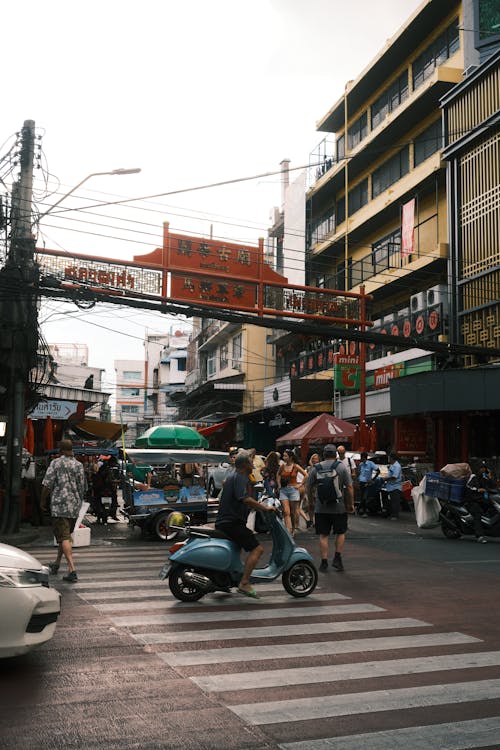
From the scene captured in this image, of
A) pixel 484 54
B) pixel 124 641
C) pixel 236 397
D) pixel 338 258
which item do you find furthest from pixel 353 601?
pixel 236 397

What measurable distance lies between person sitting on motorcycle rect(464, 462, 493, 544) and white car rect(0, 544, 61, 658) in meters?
Result: 11.6

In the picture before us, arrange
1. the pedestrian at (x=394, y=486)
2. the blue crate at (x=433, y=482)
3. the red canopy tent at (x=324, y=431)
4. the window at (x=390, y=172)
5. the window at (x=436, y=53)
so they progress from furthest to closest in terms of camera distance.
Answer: the window at (x=390, y=172), the window at (x=436, y=53), the red canopy tent at (x=324, y=431), the pedestrian at (x=394, y=486), the blue crate at (x=433, y=482)

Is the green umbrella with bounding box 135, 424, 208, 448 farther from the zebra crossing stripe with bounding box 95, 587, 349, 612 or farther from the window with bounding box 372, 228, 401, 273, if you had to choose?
the window with bounding box 372, 228, 401, 273

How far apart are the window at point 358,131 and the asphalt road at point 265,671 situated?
33.0 meters

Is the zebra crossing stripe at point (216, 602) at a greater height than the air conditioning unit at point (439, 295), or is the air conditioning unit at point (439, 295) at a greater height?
the air conditioning unit at point (439, 295)

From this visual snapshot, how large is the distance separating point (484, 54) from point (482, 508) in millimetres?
18965

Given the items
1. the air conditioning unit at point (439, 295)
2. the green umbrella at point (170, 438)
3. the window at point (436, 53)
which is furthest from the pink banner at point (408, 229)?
the green umbrella at point (170, 438)

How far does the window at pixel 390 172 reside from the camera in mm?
34969

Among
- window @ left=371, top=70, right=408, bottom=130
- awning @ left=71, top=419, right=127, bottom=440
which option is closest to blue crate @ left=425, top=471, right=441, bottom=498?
awning @ left=71, top=419, right=127, bottom=440

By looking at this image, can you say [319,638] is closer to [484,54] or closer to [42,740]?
[42,740]

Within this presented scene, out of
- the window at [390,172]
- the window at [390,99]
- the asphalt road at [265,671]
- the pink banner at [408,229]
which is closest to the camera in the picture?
the asphalt road at [265,671]

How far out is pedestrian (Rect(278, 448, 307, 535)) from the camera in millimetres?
16219

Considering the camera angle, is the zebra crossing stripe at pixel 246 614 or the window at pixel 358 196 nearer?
the zebra crossing stripe at pixel 246 614

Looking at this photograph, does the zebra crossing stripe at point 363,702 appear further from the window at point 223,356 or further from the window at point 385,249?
the window at point 223,356
